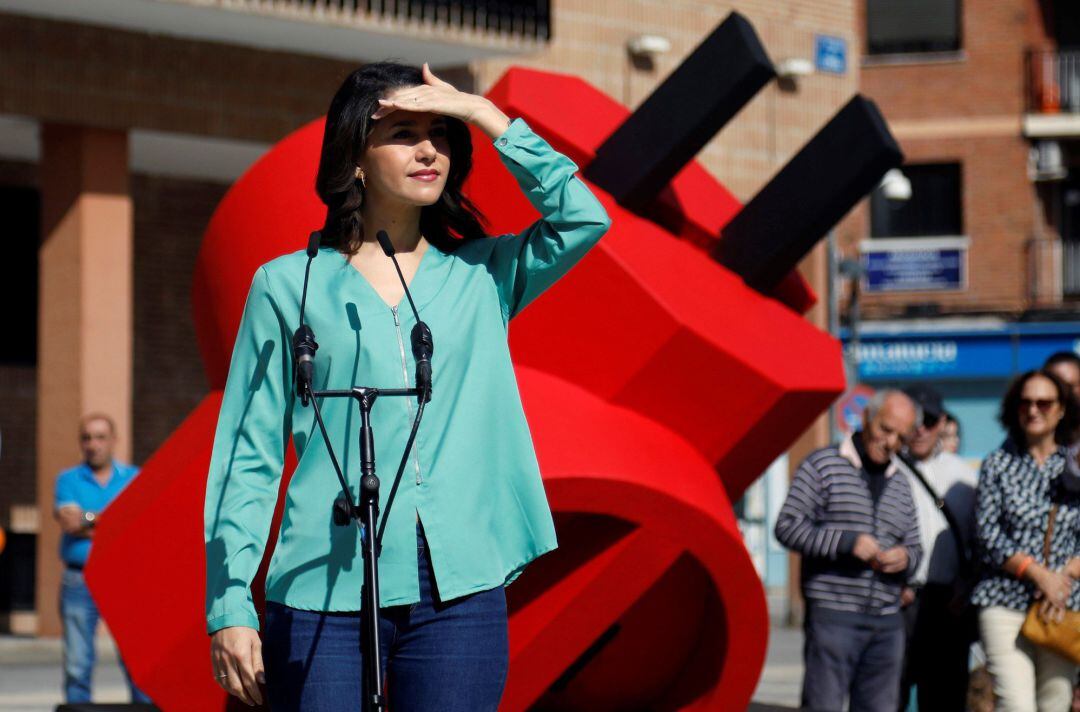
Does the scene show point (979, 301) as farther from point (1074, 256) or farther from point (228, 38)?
point (228, 38)

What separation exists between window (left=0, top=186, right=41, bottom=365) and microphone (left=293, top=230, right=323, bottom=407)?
616 inches

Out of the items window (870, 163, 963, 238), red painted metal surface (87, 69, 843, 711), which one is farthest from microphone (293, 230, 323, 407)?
window (870, 163, 963, 238)

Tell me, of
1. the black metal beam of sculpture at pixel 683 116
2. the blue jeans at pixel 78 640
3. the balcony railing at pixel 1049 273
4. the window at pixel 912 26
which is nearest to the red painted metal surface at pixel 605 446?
the black metal beam of sculpture at pixel 683 116

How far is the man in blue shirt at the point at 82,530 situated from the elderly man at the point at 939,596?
4.11 meters

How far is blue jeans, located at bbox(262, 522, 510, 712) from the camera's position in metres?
3.42

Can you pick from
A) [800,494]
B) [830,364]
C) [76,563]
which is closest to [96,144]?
[76,563]

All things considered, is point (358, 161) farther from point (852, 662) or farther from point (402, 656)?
point (852, 662)

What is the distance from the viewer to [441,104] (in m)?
3.56

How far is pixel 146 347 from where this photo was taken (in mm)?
19219

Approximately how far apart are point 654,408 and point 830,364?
2.25 feet

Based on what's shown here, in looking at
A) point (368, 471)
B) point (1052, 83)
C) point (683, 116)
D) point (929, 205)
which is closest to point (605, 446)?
point (683, 116)

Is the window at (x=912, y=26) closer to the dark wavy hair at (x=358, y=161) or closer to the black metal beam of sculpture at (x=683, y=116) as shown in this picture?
the black metal beam of sculpture at (x=683, y=116)

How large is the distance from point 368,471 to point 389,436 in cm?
20

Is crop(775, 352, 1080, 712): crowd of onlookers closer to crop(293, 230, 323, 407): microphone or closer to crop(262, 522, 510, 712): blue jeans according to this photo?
crop(262, 522, 510, 712): blue jeans
